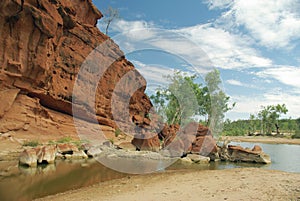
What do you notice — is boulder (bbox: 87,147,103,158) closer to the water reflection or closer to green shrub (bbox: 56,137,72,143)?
green shrub (bbox: 56,137,72,143)

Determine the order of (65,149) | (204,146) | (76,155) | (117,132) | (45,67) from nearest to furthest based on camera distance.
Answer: (76,155)
(65,149)
(204,146)
(45,67)
(117,132)

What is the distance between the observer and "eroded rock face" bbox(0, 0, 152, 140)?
73.9ft

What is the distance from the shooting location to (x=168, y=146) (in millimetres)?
26875

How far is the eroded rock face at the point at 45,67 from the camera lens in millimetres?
22531

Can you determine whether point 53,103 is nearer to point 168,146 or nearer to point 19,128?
point 19,128

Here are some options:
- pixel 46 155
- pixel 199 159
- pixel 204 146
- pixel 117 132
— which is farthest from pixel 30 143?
pixel 204 146

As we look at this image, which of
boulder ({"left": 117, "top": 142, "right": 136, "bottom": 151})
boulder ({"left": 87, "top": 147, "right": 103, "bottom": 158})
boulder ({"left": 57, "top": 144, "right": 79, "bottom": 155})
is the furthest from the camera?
boulder ({"left": 117, "top": 142, "right": 136, "bottom": 151})

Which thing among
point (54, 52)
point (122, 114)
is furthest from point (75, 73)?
point (122, 114)

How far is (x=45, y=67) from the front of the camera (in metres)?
25.4

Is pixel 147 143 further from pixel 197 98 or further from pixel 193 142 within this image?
pixel 197 98

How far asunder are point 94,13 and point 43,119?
2232 cm

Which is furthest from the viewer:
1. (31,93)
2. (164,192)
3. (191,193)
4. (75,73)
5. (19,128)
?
(75,73)

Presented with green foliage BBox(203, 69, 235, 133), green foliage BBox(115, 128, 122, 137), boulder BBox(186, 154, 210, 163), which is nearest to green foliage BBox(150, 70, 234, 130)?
green foliage BBox(203, 69, 235, 133)

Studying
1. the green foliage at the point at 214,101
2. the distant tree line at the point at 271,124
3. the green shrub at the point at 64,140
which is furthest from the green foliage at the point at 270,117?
the green shrub at the point at 64,140
